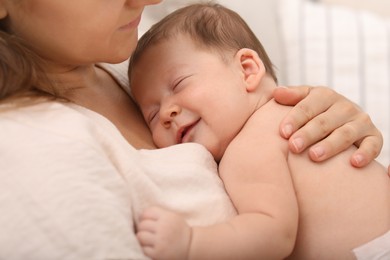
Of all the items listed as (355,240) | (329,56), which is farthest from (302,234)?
(329,56)

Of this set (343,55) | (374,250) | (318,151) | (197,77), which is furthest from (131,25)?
(343,55)

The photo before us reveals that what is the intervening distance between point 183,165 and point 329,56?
3.98 feet

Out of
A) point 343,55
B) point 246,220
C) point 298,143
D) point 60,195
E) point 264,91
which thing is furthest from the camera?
point 343,55

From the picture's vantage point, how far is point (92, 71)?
1.21 metres

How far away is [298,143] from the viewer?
1.02 metres

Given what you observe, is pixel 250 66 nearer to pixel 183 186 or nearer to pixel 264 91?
pixel 264 91

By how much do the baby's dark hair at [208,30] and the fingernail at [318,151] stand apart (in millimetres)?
263

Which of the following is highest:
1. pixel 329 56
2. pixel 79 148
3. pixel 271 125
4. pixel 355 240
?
pixel 79 148

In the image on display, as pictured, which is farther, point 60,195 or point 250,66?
point 250,66

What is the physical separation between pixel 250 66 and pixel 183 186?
345 millimetres

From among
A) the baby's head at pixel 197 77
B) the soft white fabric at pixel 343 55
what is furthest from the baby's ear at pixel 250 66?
the soft white fabric at pixel 343 55

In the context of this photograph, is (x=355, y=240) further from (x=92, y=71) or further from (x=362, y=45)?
(x=362, y=45)

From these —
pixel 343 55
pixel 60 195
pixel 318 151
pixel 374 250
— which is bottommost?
pixel 343 55

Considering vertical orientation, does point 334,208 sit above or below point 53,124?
below
